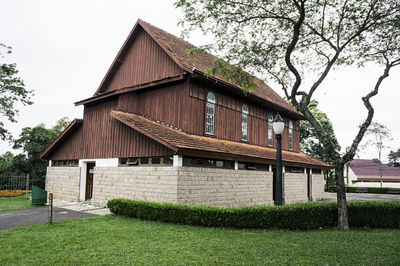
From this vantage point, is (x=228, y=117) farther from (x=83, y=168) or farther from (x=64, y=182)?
(x=64, y=182)

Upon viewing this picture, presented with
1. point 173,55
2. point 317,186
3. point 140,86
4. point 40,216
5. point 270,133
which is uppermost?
point 173,55

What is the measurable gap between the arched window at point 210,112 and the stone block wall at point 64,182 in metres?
8.55

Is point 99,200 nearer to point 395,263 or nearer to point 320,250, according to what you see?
point 320,250

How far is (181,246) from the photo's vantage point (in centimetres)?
702

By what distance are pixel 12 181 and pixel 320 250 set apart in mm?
24933

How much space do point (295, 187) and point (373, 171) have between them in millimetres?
47695

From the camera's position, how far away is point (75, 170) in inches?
678

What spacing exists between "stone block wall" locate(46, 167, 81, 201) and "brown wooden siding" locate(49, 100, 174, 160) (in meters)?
0.84

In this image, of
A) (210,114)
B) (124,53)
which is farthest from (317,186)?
(124,53)

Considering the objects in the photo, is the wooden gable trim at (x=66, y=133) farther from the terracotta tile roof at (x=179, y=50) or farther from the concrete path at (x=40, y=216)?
the terracotta tile roof at (x=179, y=50)

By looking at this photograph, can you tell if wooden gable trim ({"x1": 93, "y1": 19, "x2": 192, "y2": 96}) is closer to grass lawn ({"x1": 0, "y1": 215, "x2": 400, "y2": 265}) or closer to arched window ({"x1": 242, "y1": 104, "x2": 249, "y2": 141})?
arched window ({"x1": 242, "y1": 104, "x2": 249, "y2": 141})

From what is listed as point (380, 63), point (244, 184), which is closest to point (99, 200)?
point (244, 184)

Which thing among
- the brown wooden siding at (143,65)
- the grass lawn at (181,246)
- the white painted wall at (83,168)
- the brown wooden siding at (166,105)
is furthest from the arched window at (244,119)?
the grass lawn at (181,246)

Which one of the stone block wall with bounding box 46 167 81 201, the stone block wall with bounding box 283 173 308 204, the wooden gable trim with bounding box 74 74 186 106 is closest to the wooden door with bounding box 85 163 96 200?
the stone block wall with bounding box 46 167 81 201
